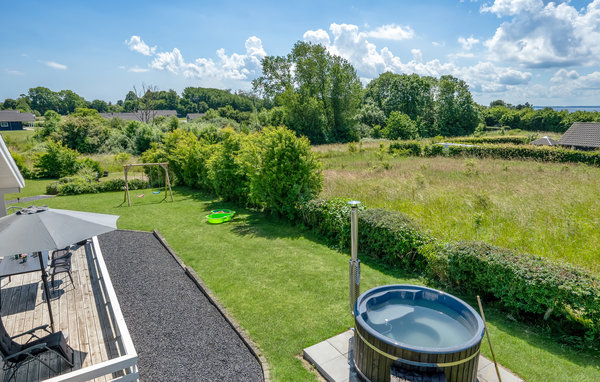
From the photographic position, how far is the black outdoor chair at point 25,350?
3857 mm

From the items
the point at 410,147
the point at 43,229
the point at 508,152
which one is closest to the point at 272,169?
the point at 43,229

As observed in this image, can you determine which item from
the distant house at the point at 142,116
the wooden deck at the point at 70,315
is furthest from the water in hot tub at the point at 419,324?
the distant house at the point at 142,116

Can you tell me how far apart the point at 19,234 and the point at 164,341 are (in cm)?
273

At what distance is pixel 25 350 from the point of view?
3.93m

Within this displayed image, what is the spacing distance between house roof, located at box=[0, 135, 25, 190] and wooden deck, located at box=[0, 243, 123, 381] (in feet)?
6.98

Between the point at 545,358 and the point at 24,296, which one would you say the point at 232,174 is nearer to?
the point at 24,296

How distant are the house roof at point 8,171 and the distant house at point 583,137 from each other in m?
32.8

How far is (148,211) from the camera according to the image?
14.0 metres

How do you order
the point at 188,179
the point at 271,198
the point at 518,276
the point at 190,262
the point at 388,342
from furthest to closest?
the point at 188,179
the point at 271,198
the point at 190,262
the point at 518,276
the point at 388,342

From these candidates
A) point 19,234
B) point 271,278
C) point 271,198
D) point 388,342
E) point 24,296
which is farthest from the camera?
point 271,198

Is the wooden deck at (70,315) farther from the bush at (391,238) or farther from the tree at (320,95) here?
the tree at (320,95)

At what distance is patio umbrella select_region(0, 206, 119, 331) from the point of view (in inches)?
165

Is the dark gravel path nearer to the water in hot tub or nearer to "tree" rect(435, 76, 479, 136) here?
the water in hot tub

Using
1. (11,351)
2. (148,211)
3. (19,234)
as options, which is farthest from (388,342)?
(148,211)
